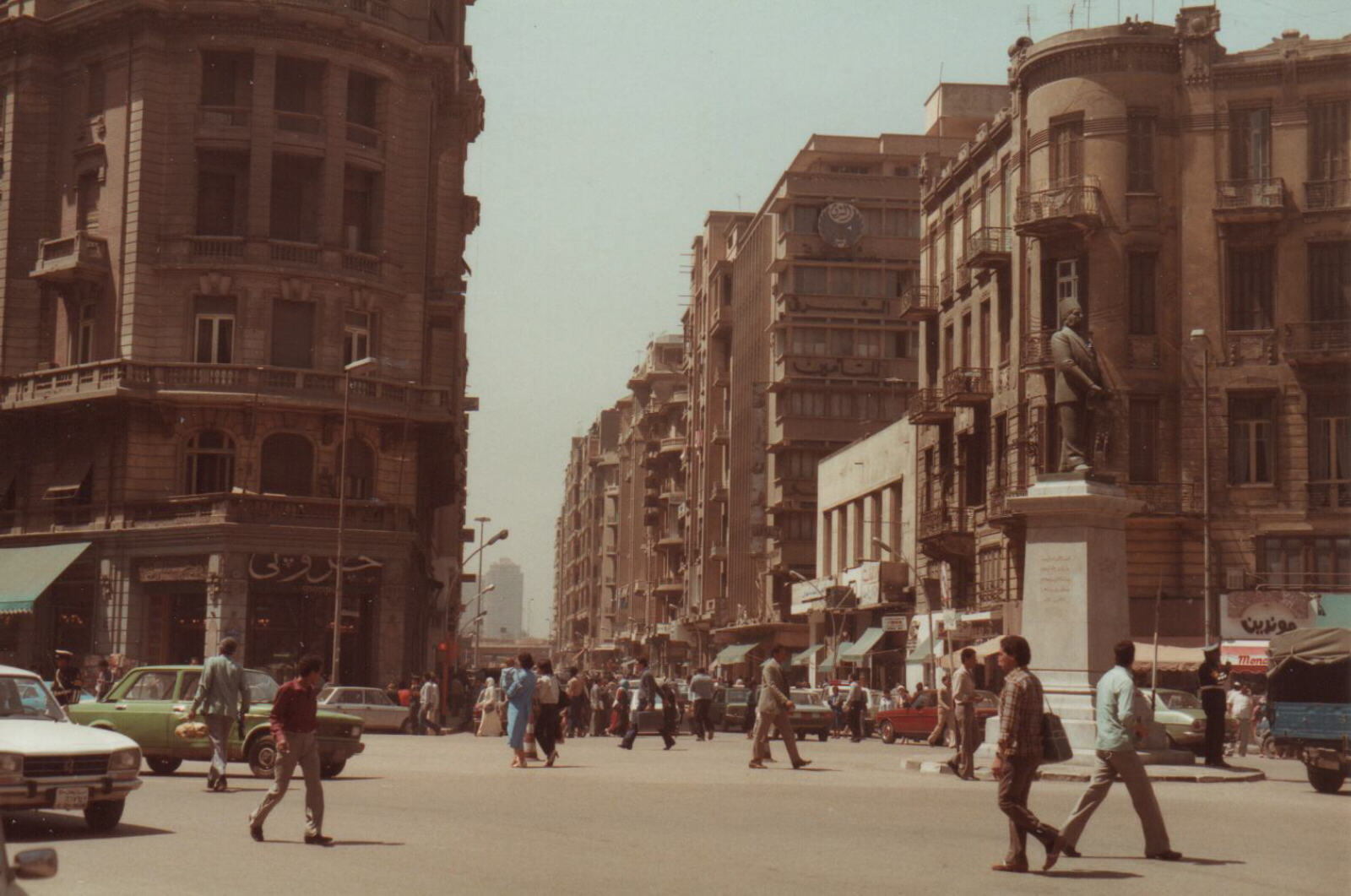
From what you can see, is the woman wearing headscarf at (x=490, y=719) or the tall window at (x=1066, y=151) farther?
the tall window at (x=1066, y=151)

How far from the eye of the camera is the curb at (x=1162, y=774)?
2425cm

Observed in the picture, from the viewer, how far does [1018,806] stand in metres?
13.1

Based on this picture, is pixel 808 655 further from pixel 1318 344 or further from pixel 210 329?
pixel 210 329

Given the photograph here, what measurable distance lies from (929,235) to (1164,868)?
52.8 m

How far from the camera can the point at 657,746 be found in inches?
1534

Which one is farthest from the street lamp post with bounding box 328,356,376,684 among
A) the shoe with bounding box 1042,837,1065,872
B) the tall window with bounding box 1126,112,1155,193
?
the shoe with bounding box 1042,837,1065,872

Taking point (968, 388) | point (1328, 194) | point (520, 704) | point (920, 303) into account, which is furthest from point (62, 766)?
point (920, 303)

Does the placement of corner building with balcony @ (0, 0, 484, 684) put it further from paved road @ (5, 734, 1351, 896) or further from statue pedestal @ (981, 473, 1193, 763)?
statue pedestal @ (981, 473, 1193, 763)

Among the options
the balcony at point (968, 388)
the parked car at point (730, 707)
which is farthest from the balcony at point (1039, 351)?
the parked car at point (730, 707)

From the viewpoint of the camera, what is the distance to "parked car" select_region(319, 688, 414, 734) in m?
41.6

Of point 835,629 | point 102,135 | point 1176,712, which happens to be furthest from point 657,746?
point 835,629

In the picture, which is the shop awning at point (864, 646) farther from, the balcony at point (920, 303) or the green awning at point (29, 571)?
the green awning at point (29, 571)

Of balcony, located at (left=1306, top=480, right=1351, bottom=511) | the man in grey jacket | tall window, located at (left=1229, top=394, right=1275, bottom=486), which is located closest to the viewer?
the man in grey jacket

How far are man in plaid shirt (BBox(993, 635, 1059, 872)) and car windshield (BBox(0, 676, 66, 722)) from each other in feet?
28.5
